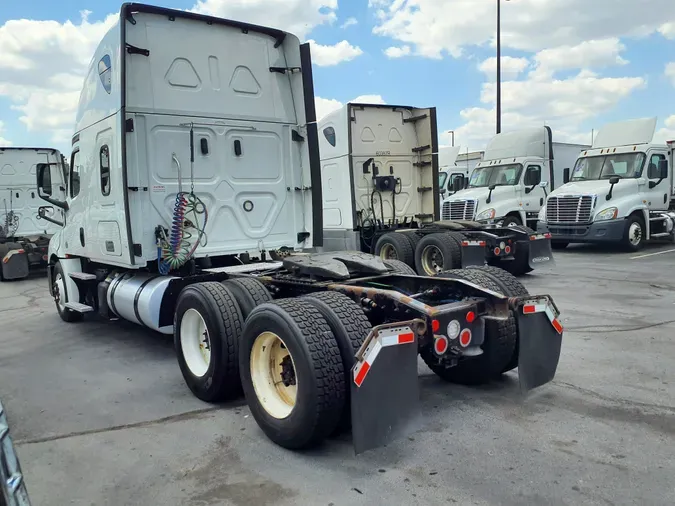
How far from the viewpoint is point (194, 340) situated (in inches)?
206

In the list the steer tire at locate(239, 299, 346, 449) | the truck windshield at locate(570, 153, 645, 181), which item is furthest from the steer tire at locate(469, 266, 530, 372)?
the truck windshield at locate(570, 153, 645, 181)

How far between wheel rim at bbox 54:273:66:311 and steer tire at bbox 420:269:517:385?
5845 millimetres

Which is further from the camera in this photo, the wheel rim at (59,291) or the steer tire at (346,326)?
the wheel rim at (59,291)

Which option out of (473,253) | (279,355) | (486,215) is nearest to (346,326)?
(279,355)

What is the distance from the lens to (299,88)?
6.97 metres

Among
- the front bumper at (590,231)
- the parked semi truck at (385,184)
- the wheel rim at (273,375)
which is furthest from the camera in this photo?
the front bumper at (590,231)

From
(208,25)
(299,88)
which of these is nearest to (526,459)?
(299,88)

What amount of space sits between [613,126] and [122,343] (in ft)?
49.4

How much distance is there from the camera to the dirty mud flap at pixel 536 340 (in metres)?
4.04

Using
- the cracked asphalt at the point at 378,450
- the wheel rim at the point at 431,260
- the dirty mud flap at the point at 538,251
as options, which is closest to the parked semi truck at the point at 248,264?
the cracked asphalt at the point at 378,450

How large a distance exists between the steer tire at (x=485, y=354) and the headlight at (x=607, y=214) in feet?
37.2

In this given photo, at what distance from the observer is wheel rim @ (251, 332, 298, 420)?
402 cm

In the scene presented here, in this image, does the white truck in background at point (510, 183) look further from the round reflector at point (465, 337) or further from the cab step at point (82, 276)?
the round reflector at point (465, 337)

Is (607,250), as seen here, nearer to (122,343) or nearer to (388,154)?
(388,154)
